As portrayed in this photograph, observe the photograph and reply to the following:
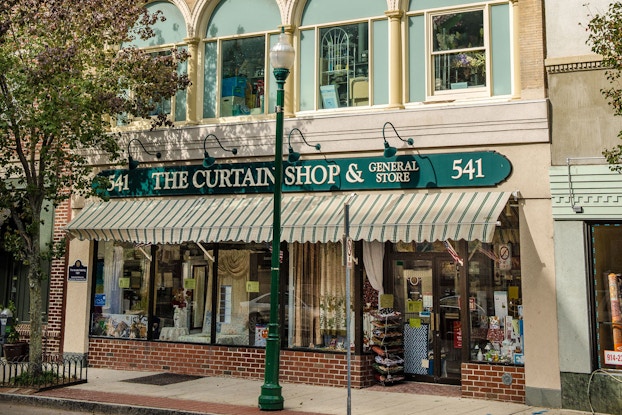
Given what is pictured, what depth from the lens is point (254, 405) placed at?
35.6ft

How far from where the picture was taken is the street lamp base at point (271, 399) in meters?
10.4

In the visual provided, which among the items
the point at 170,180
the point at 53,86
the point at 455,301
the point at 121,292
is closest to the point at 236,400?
the point at 455,301

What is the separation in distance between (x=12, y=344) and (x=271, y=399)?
777cm

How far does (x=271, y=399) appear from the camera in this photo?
10.4m

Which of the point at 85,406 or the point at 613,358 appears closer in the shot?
the point at 613,358

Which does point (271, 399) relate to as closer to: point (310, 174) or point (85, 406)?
point (85, 406)

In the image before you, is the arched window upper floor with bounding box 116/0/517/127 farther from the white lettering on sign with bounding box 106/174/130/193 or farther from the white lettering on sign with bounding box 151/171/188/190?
the white lettering on sign with bounding box 106/174/130/193

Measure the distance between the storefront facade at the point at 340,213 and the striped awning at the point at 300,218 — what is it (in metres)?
0.04

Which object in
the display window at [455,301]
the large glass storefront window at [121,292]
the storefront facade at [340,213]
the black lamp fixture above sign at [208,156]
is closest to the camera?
the storefront facade at [340,213]

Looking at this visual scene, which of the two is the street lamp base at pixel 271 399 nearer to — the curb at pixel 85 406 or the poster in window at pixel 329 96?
the curb at pixel 85 406

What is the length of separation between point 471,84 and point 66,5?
25.3 feet

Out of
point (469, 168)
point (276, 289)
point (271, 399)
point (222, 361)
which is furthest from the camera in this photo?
point (222, 361)

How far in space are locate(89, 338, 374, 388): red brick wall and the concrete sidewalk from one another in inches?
10.4

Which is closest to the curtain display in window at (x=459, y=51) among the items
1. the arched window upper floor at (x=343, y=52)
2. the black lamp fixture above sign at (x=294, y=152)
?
the arched window upper floor at (x=343, y=52)
